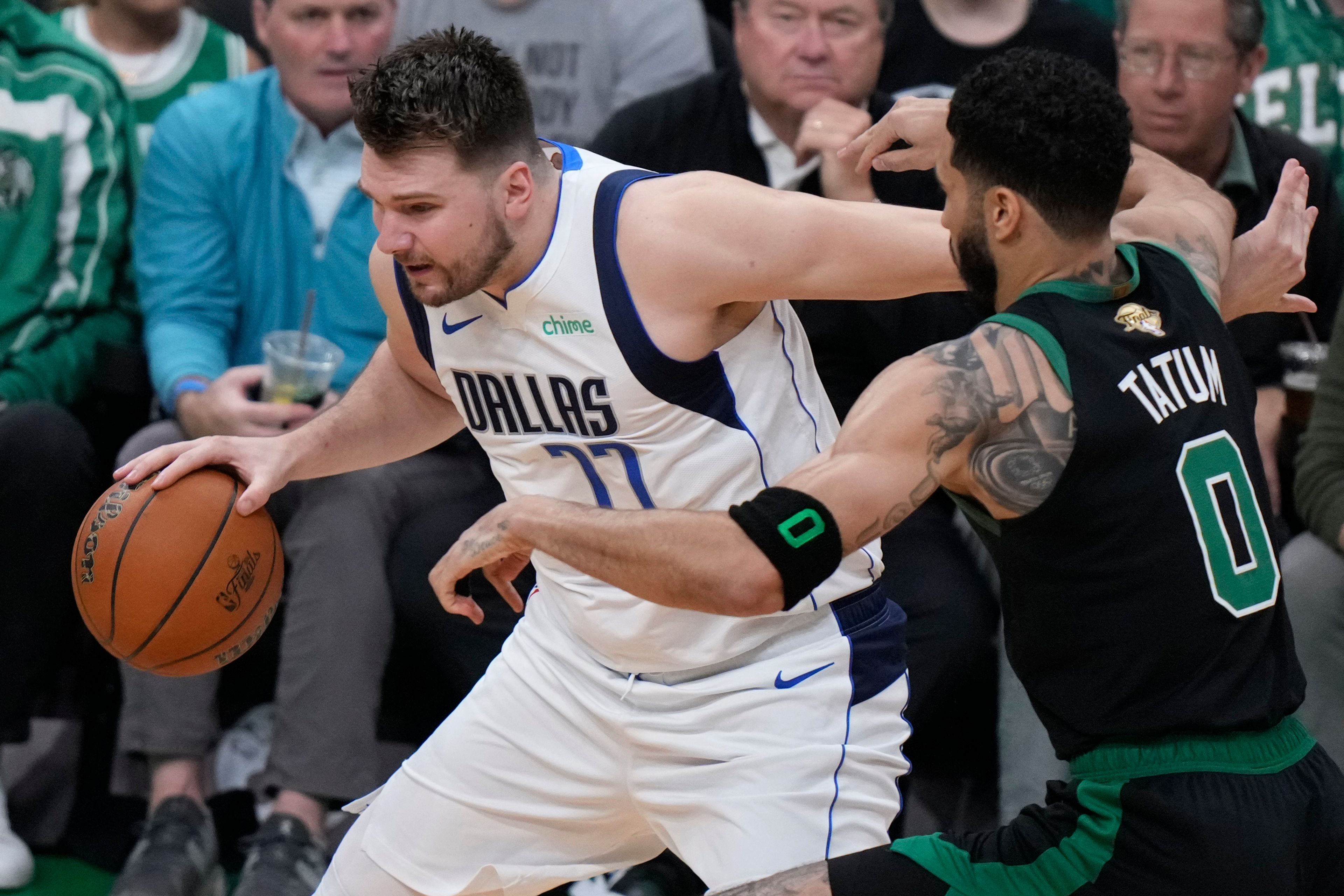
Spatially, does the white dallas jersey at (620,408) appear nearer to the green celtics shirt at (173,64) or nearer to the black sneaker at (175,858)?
the black sneaker at (175,858)

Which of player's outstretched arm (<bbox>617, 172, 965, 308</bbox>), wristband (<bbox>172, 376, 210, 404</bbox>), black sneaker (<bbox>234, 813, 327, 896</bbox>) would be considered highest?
player's outstretched arm (<bbox>617, 172, 965, 308</bbox>)

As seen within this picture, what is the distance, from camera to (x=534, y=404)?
127 inches

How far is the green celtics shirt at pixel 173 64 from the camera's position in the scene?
5.95 meters

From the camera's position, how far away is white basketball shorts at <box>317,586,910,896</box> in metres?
3.06

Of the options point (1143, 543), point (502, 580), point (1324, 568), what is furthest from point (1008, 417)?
point (1324, 568)

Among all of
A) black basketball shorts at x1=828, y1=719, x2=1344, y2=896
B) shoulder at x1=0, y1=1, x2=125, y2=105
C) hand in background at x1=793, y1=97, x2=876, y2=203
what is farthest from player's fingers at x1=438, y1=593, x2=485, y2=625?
shoulder at x1=0, y1=1, x2=125, y2=105

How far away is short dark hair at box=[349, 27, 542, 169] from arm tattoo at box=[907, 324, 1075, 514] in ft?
3.56

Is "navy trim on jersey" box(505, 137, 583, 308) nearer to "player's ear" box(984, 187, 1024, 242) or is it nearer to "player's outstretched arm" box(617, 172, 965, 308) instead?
"player's outstretched arm" box(617, 172, 965, 308)

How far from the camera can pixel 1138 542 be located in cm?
254

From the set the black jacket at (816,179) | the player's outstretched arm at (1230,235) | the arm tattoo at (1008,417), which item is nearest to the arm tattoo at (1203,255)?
the player's outstretched arm at (1230,235)

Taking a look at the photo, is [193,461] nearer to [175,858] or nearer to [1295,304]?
[175,858]

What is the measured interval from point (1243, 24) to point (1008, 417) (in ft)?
10.2

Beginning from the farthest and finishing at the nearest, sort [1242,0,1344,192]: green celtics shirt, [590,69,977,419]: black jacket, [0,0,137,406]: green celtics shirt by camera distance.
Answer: [1242,0,1344,192]: green celtics shirt < [0,0,137,406]: green celtics shirt < [590,69,977,419]: black jacket

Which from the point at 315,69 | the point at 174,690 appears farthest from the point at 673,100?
the point at 174,690
